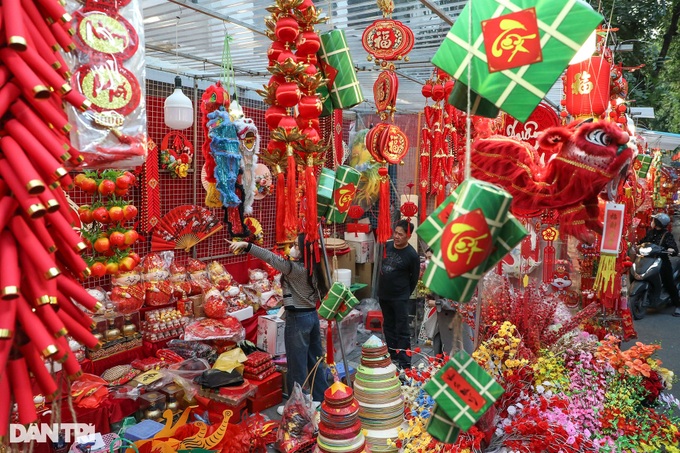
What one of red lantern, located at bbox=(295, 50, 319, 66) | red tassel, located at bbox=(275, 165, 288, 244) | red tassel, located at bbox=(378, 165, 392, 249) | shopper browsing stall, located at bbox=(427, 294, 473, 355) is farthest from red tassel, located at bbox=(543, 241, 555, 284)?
red lantern, located at bbox=(295, 50, 319, 66)

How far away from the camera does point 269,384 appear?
4.27 m

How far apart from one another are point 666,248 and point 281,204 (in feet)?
28.5

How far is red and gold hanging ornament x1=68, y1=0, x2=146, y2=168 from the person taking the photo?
1.27 metres

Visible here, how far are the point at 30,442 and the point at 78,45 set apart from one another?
39.8 inches

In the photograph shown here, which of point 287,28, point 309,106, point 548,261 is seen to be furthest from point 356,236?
point 287,28

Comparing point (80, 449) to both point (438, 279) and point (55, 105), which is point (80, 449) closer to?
point (55, 105)

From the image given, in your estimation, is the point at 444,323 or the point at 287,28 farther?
the point at 444,323

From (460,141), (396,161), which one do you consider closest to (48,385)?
(396,161)

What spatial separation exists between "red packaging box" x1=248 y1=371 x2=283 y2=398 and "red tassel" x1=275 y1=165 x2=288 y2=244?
8.11 feet

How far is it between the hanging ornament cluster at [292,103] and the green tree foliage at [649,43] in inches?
270

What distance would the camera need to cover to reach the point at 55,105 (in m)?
1.02

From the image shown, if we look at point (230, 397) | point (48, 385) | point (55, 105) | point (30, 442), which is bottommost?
point (230, 397)

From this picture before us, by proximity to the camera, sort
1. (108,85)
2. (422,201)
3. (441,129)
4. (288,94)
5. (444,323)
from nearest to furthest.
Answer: (108,85) < (288,94) < (444,323) < (441,129) < (422,201)

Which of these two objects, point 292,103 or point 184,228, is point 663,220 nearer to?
point 184,228
